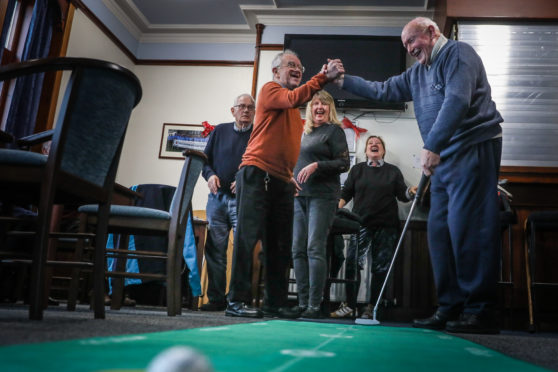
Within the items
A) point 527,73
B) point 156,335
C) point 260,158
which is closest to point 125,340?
point 156,335

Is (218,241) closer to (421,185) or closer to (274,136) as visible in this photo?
(274,136)

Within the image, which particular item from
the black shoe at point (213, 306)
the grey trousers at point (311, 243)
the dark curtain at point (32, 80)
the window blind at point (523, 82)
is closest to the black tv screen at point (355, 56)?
the window blind at point (523, 82)

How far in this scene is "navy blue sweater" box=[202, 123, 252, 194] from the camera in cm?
359

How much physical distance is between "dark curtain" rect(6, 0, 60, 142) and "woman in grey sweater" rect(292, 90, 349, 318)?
8.91 ft

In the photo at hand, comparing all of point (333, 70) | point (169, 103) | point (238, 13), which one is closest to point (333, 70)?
point (333, 70)

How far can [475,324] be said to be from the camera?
2.12m

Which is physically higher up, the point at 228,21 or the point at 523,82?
the point at 228,21

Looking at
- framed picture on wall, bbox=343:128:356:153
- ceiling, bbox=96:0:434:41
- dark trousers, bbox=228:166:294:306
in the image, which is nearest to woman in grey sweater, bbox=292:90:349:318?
dark trousers, bbox=228:166:294:306

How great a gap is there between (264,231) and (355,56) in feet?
10.4

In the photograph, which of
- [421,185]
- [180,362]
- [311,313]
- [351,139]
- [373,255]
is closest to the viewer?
[180,362]

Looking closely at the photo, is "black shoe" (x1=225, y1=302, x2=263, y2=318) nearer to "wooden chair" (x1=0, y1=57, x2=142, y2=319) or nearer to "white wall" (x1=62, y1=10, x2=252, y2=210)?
"wooden chair" (x1=0, y1=57, x2=142, y2=319)

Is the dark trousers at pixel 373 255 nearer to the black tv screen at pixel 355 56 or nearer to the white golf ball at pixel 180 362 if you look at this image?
the black tv screen at pixel 355 56

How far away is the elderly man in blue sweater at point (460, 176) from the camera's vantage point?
2.17 m

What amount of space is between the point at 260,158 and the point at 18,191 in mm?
1157
